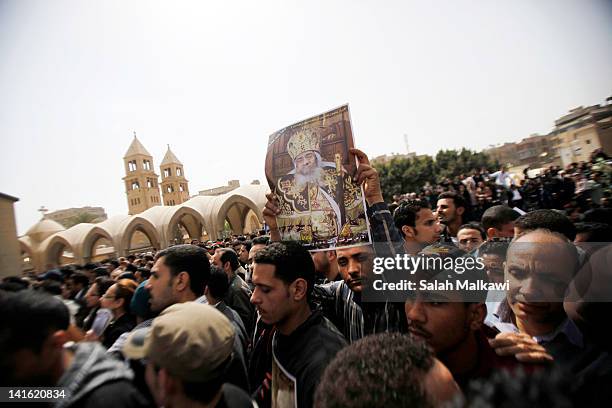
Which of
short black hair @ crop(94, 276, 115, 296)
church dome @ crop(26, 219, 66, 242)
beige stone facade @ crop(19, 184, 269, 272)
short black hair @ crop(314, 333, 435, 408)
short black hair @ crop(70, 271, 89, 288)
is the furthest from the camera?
church dome @ crop(26, 219, 66, 242)

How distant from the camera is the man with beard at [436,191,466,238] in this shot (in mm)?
4633

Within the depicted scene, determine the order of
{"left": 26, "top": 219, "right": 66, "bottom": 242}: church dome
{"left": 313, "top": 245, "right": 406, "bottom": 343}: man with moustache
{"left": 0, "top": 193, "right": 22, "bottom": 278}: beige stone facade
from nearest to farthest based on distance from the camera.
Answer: {"left": 313, "top": 245, "right": 406, "bottom": 343}: man with moustache
{"left": 0, "top": 193, "right": 22, "bottom": 278}: beige stone facade
{"left": 26, "top": 219, "right": 66, "bottom": 242}: church dome

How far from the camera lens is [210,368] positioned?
4.43ft

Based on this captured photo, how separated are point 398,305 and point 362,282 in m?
0.36

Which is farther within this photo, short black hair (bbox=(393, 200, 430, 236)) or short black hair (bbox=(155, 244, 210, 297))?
short black hair (bbox=(393, 200, 430, 236))

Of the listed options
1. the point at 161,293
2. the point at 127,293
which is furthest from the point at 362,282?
the point at 127,293

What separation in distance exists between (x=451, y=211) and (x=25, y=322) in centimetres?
455

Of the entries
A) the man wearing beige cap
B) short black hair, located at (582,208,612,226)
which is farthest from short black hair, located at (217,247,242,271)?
short black hair, located at (582,208,612,226)

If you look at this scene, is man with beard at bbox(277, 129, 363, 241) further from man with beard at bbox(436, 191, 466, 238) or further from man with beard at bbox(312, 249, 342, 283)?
man with beard at bbox(436, 191, 466, 238)

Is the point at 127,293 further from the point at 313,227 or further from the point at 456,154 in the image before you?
the point at 456,154

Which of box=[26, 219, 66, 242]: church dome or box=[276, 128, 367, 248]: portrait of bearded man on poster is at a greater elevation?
box=[26, 219, 66, 242]: church dome

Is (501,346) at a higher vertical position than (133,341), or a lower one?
lower

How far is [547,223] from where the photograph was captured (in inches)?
108

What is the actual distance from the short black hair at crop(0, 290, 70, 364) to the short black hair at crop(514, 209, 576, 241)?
3240 millimetres
